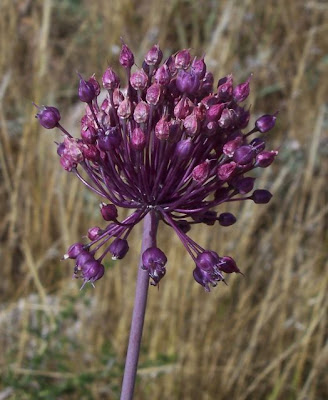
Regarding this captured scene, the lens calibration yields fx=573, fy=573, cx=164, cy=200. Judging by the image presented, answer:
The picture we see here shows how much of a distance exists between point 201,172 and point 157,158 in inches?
4.9

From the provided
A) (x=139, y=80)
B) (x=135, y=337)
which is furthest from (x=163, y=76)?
(x=135, y=337)

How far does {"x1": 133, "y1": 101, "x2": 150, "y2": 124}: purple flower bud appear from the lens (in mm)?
1316

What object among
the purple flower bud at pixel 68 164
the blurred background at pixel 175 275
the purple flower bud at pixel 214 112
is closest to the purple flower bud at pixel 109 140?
the purple flower bud at pixel 68 164

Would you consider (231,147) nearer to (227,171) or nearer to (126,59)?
(227,171)

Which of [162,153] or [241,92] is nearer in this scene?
[162,153]

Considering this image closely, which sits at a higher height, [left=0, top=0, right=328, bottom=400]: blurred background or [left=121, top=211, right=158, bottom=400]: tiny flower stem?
[left=0, top=0, right=328, bottom=400]: blurred background

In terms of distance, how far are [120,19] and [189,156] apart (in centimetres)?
297

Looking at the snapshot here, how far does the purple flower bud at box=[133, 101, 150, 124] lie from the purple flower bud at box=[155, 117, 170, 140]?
0.13 feet

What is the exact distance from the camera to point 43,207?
11.8 ft

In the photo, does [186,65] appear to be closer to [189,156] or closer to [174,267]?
[189,156]

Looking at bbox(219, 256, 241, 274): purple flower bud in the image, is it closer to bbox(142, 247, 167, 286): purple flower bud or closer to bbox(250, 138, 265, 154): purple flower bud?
bbox(142, 247, 167, 286): purple flower bud

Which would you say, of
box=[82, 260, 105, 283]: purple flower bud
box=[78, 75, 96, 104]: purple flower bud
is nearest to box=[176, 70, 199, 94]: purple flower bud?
box=[78, 75, 96, 104]: purple flower bud

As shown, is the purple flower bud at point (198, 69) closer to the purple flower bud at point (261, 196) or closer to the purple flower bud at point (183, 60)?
the purple flower bud at point (183, 60)

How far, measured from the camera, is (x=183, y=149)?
129 centimetres
